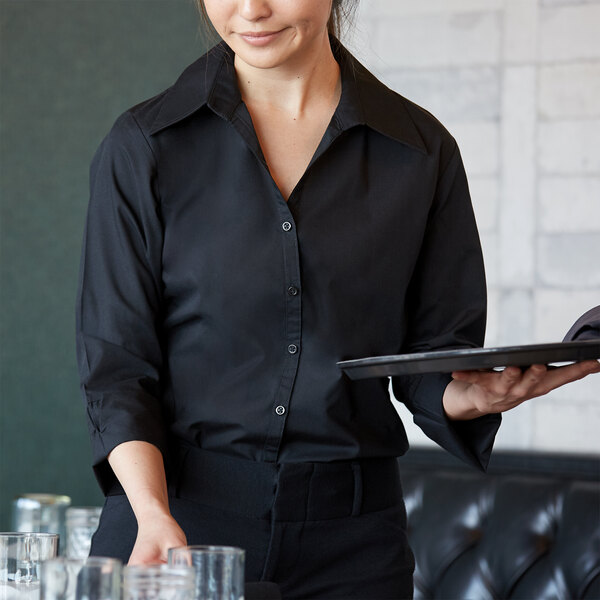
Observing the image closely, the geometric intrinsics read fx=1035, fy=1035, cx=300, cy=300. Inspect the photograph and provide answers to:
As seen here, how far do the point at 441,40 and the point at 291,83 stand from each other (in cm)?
129

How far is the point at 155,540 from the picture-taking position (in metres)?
0.99

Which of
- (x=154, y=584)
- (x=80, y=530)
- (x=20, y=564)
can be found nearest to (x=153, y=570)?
(x=154, y=584)

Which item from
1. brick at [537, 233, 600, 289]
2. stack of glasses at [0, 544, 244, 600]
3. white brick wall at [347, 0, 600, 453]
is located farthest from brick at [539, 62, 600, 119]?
stack of glasses at [0, 544, 244, 600]

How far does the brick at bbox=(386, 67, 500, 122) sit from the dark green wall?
34.2 inches

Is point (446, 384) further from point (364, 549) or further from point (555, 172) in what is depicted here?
point (555, 172)

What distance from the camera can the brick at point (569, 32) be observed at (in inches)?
93.0

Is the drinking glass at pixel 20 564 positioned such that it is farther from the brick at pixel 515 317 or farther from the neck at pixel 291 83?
the brick at pixel 515 317

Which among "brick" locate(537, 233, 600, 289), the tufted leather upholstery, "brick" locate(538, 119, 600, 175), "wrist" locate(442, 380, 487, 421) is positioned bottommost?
the tufted leather upholstery

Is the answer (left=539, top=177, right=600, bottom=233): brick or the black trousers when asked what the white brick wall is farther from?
the black trousers

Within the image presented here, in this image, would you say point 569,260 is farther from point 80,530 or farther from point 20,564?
point 20,564

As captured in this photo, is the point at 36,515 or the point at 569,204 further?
the point at 569,204

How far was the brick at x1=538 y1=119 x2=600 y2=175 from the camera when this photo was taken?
2363mm

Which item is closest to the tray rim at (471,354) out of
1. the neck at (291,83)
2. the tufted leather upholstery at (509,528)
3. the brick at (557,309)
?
the neck at (291,83)

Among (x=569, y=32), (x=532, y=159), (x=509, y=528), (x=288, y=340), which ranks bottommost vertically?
(x=509, y=528)
